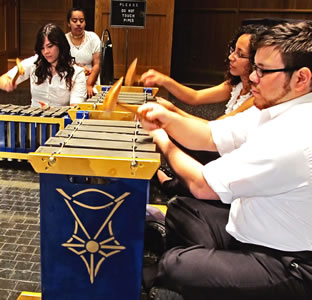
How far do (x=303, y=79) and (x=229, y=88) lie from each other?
60.1 inches

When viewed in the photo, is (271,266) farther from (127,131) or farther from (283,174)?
(127,131)

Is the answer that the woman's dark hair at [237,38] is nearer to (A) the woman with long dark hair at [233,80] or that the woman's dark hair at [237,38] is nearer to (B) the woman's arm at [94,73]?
(A) the woman with long dark hair at [233,80]

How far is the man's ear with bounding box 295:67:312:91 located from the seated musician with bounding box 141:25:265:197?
2.59 feet

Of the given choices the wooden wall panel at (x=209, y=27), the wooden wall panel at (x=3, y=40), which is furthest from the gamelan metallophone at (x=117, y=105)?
the wooden wall panel at (x=209, y=27)

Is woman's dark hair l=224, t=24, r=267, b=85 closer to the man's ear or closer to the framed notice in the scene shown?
the man's ear

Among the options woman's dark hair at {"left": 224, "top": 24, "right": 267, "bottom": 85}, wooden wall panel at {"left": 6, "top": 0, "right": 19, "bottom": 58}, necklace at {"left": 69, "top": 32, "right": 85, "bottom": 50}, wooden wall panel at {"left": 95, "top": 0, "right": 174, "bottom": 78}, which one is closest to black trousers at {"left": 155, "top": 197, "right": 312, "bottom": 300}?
woman's dark hair at {"left": 224, "top": 24, "right": 267, "bottom": 85}

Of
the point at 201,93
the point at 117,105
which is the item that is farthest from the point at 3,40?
the point at 117,105

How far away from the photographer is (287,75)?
126 cm

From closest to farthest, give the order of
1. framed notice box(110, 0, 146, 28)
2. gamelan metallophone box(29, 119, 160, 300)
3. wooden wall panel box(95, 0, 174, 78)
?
gamelan metallophone box(29, 119, 160, 300) < framed notice box(110, 0, 146, 28) < wooden wall panel box(95, 0, 174, 78)

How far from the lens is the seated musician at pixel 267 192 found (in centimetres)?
119

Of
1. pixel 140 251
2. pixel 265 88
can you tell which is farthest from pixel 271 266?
pixel 265 88

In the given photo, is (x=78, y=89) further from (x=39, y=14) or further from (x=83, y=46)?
(x=39, y=14)

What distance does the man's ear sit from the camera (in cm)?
122

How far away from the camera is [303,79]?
48.8 inches
